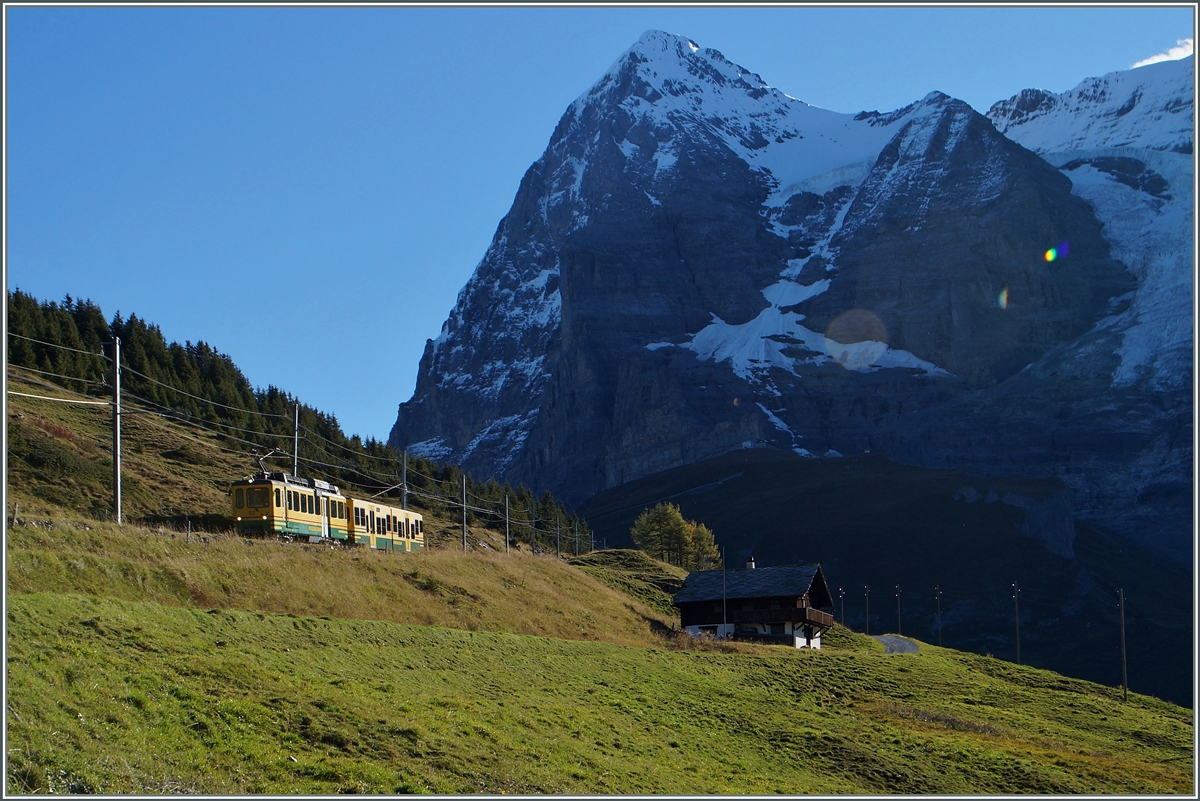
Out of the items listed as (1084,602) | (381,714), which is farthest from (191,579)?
(1084,602)

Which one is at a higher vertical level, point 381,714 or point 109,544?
point 109,544

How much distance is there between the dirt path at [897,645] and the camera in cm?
7075

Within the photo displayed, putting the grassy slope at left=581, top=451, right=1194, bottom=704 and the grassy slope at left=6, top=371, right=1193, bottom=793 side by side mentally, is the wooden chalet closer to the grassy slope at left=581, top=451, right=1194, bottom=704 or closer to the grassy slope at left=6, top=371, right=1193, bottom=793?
the grassy slope at left=6, top=371, right=1193, bottom=793

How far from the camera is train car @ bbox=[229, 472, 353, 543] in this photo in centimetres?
4369

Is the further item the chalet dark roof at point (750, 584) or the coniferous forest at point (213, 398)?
the coniferous forest at point (213, 398)

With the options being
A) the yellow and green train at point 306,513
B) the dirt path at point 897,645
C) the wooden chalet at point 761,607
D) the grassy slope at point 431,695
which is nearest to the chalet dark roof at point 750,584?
the wooden chalet at point 761,607

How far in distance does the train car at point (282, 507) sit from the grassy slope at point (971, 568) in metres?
99.5

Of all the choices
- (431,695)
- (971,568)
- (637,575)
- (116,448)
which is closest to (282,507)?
(116,448)

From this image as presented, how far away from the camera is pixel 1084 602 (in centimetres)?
14175

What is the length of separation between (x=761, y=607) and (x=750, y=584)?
2.17 metres

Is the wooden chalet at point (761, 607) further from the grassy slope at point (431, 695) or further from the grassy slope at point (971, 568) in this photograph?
the grassy slope at point (971, 568)

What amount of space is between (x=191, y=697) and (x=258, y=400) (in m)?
87.4

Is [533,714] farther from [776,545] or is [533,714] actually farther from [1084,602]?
[776,545]

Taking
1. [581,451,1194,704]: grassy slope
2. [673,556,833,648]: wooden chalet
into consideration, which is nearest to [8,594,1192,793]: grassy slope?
[673,556,833,648]: wooden chalet
